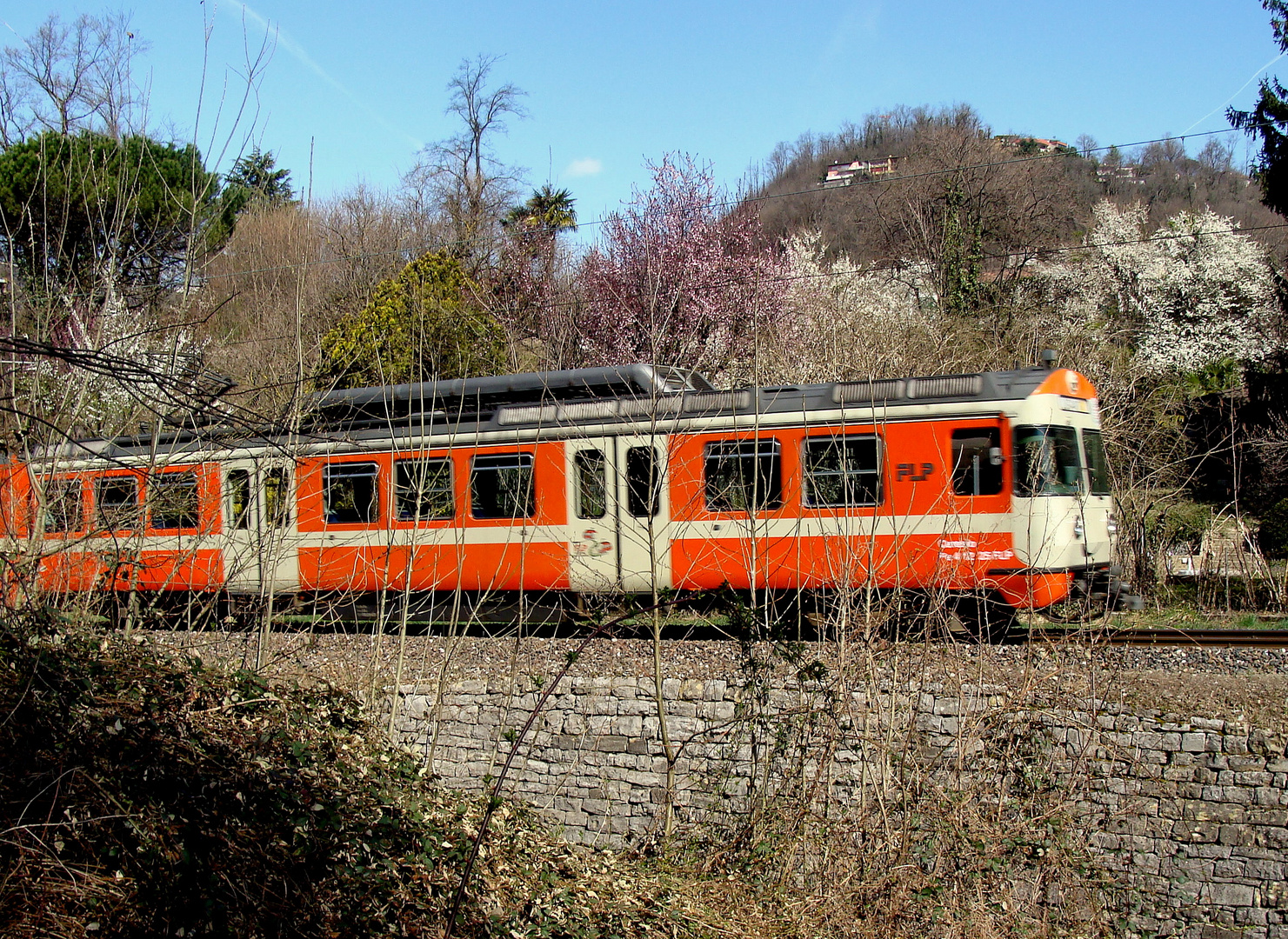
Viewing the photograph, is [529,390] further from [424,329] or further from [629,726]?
[424,329]

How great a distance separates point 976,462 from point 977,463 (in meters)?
0.02

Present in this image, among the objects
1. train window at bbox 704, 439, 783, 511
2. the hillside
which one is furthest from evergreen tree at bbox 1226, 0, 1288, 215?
train window at bbox 704, 439, 783, 511

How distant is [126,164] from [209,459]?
7.97 feet

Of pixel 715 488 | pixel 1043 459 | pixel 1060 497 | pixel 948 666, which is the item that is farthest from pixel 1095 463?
pixel 715 488

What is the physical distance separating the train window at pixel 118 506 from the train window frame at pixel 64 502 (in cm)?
12

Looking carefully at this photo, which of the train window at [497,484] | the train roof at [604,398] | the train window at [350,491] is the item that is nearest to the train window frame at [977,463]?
the train roof at [604,398]

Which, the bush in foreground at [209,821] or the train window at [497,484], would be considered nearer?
the bush in foreground at [209,821]

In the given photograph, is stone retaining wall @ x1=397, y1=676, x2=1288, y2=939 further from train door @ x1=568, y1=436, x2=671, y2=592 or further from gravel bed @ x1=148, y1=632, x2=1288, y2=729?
train door @ x1=568, y1=436, x2=671, y2=592

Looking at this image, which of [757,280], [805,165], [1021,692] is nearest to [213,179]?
[1021,692]

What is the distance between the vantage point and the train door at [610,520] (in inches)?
414

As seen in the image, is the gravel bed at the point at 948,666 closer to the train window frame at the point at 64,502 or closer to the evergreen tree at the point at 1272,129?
the train window frame at the point at 64,502

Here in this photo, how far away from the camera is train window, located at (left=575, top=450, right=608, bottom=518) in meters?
10.7

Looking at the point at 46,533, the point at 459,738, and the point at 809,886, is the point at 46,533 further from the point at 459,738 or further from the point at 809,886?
the point at 809,886

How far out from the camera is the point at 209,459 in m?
8.12
